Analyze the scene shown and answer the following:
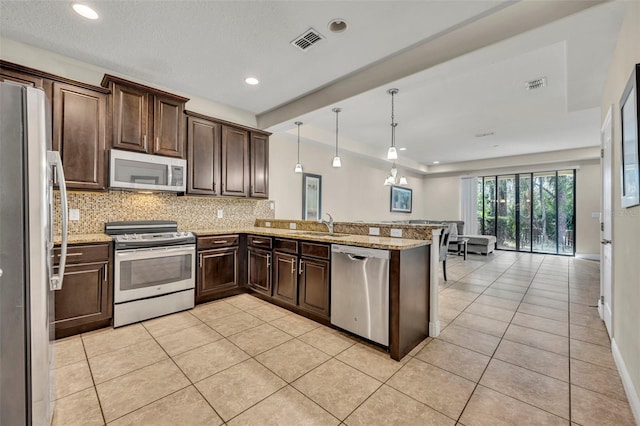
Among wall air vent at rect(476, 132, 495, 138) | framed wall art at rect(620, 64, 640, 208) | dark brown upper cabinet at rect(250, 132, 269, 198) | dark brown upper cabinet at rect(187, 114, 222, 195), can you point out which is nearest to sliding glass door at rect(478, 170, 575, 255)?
wall air vent at rect(476, 132, 495, 138)

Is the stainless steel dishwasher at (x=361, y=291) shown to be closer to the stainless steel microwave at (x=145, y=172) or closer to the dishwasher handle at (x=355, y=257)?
the dishwasher handle at (x=355, y=257)

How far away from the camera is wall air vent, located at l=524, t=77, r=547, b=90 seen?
329 cm

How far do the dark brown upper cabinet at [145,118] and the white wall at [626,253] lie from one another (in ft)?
12.9

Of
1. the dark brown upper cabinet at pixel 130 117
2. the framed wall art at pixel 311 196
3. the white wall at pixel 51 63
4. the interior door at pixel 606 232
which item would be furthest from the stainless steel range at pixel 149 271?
the interior door at pixel 606 232

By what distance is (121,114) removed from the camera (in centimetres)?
297

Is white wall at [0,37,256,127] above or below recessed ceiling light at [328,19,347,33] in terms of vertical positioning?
below

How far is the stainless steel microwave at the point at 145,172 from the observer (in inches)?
114

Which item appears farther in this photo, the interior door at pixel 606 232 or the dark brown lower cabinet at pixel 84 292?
the interior door at pixel 606 232

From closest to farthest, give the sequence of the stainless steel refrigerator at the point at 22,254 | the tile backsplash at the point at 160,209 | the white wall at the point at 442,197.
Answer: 1. the stainless steel refrigerator at the point at 22,254
2. the tile backsplash at the point at 160,209
3. the white wall at the point at 442,197

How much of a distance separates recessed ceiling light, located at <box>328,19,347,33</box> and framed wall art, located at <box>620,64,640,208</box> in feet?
6.11

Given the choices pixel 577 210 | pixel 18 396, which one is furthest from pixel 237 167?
pixel 577 210

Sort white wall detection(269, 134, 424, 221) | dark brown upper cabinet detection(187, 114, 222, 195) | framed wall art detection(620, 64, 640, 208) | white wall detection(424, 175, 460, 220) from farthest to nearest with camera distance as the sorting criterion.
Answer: white wall detection(424, 175, 460, 220) < white wall detection(269, 134, 424, 221) < dark brown upper cabinet detection(187, 114, 222, 195) < framed wall art detection(620, 64, 640, 208)

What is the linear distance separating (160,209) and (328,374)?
2.93 meters

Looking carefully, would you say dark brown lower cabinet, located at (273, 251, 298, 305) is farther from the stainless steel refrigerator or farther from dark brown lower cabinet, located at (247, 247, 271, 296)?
the stainless steel refrigerator
